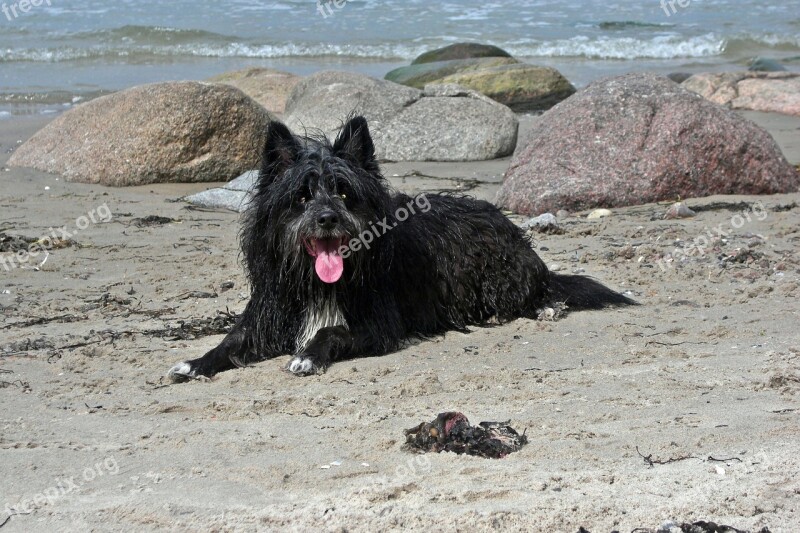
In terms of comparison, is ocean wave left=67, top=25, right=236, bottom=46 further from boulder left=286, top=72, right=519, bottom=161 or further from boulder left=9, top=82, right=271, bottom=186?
boulder left=9, top=82, right=271, bottom=186

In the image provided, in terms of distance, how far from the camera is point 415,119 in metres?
12.9

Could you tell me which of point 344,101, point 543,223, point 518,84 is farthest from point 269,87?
point 543,223

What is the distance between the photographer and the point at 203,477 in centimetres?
426

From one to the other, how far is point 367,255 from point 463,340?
89 centimetres

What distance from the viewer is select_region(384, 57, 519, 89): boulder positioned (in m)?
18.7

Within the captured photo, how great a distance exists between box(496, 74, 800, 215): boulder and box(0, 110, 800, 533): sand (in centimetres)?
147

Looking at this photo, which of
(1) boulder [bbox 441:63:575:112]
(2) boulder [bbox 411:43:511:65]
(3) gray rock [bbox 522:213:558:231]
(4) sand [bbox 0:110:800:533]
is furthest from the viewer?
(2) boulder [bbox 411:43:511:65]

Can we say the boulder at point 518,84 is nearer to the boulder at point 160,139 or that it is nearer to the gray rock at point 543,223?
the boulder at point 160,139

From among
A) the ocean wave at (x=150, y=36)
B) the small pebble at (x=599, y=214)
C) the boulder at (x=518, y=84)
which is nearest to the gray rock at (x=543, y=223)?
the small pebble at (x=599, y=214)

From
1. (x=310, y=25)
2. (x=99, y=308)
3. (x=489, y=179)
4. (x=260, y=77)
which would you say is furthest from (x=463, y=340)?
(x=310, y=25)

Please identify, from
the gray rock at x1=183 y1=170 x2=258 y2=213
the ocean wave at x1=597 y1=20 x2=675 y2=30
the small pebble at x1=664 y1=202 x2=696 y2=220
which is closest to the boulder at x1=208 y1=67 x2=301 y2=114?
the gray rock at x1=183 y1=170 x2=258 y2=213

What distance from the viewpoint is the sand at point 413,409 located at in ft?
12.8

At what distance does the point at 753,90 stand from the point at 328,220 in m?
12.5

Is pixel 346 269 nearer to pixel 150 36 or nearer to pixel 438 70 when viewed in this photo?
pixel 438 70
